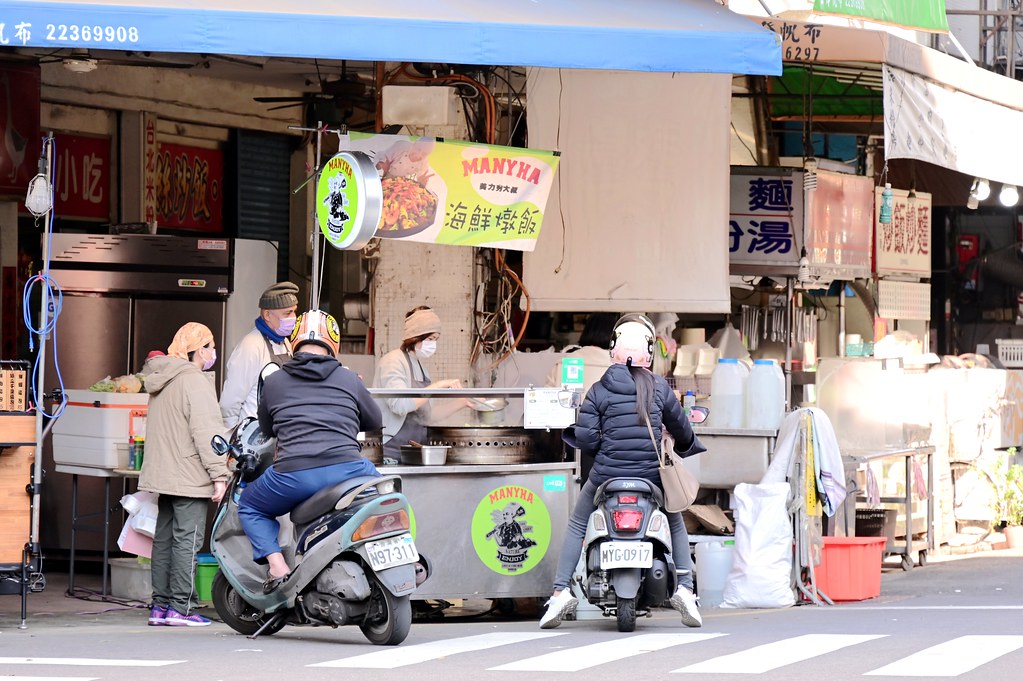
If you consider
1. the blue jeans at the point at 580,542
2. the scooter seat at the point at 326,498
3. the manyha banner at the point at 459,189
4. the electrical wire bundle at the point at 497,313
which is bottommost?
the blue jeans at the point at 580,542

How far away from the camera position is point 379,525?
878cm

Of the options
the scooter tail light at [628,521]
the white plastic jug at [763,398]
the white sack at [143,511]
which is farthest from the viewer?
the white plastic jug at [763,398]

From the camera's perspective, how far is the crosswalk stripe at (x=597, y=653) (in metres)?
8.12

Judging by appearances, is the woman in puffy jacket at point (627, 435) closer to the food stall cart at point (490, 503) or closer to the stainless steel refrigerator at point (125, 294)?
the food stall cart at point (490, 503)

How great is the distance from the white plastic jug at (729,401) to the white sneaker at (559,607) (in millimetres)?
2651

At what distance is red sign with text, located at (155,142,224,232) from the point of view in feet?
55.9

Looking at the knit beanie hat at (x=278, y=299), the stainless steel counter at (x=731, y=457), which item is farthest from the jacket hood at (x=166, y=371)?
the stainless steel counter at (x=731, y=457)

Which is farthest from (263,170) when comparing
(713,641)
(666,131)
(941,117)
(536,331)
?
(713,641)

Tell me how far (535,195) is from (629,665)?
4.57 metres

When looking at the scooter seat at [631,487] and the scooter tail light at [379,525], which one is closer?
the scooter tail light at [379,525]

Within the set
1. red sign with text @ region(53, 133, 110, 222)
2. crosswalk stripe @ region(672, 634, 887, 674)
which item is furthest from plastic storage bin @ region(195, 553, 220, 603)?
red sign with text @ region(53, 133, 110, 222)

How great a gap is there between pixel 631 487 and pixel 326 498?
6.13 ft

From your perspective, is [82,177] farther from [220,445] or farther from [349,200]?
[220,445]

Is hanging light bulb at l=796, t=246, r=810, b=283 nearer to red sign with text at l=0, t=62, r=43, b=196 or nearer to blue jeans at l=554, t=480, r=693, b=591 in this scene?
blue jeans at l=554, t=480, r=693, b=591
